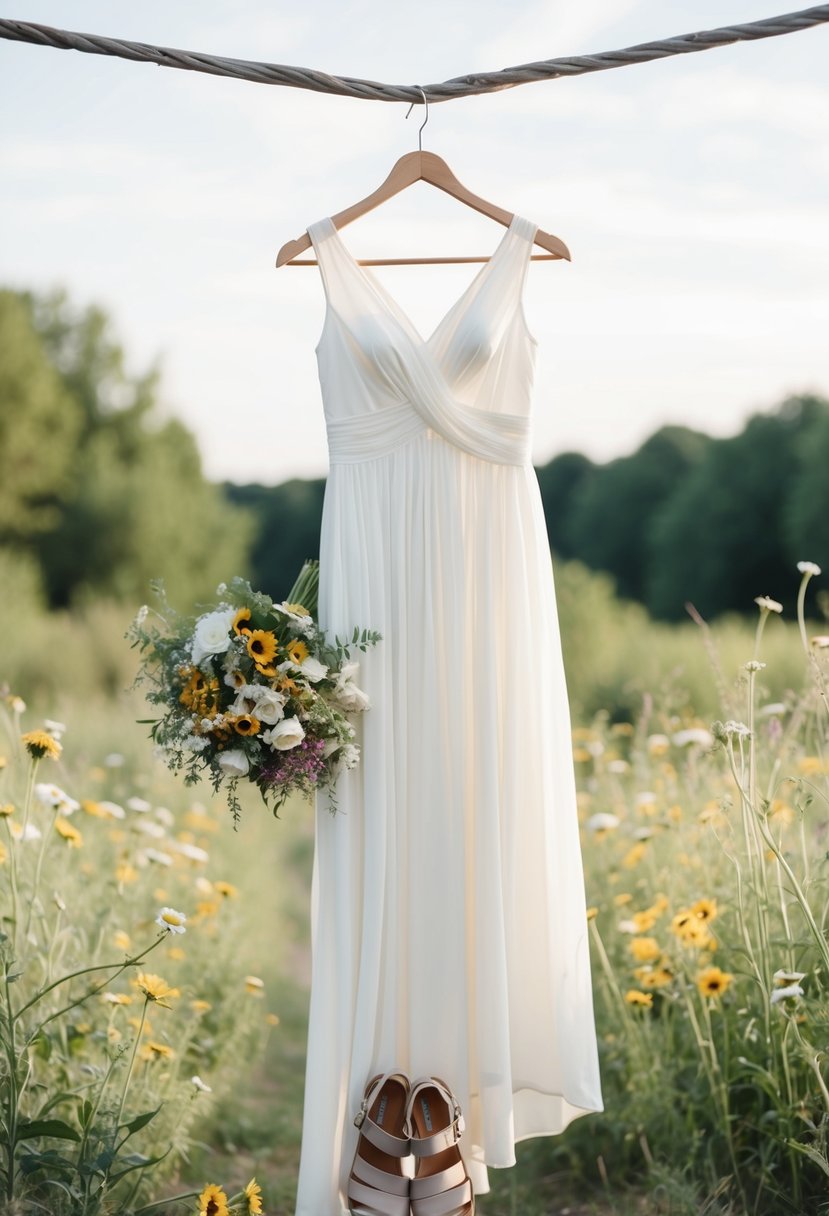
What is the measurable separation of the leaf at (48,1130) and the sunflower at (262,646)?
1.02 metres

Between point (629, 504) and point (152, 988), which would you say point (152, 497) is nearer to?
point (629, 504)

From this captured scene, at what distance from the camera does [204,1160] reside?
10.3ft

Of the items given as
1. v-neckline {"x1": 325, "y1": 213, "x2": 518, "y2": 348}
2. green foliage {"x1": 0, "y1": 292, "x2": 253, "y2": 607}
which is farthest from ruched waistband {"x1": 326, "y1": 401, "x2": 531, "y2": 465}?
green foliage {"x1": 0, "y1": 292, "x2": 253, "y2": 607}

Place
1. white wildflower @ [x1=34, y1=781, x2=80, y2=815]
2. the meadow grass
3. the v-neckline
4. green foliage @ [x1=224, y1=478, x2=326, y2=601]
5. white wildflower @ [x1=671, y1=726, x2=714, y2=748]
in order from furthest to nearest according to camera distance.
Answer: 1. green foliage @ [x1=224, y1=478, x2=326, y2=601]
2. white wildflower @ [x1=671, y1=726, x2=714, y2=748]
3. white wildflower @ [x1=34, y1=781, x2=80, y2=815]
4. the meadow grass
5. the v-neckline

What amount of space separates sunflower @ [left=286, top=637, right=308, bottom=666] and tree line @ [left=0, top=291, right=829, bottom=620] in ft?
44.3

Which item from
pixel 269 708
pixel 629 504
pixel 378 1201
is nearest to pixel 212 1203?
pixel 378 1201

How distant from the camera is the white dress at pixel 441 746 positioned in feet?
7.40

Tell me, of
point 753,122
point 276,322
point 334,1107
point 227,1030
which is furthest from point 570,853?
point 276,322

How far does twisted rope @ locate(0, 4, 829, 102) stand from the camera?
1.95m

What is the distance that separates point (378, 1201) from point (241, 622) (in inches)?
48.2

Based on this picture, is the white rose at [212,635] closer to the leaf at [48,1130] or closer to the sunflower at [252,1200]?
the leaf at [48,1130]

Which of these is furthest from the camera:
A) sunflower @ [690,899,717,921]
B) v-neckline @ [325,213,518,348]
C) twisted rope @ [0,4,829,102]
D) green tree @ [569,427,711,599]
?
green tree @ [569,427,711,599]

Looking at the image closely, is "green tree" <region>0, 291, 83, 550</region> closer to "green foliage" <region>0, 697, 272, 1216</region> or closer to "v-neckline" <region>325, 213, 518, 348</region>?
"green foliage" <region>0, 697, 272, 1216</region>

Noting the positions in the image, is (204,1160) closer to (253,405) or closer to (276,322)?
(276,322)
